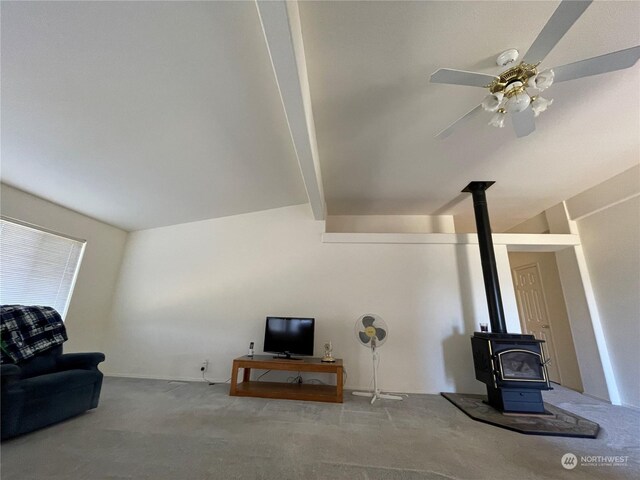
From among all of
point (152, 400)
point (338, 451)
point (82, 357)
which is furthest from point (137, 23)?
point (152, 400)

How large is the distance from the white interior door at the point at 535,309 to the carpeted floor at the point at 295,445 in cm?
153

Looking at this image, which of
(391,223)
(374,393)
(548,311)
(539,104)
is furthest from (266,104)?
(548,311)

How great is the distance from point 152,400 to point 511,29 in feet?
15.3

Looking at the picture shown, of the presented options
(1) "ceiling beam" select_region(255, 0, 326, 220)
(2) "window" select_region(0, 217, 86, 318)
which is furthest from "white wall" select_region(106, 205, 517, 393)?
(1) "ceiling beam" select_region(255, 0, 326, 220)

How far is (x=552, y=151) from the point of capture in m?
2.88

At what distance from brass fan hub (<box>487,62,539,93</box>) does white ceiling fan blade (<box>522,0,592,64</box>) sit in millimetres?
37

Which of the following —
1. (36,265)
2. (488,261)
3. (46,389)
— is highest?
(488,261)

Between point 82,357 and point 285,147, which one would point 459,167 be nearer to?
point 285,147

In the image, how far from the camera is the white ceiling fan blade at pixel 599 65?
1.34m

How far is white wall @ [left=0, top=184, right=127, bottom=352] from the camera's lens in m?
3.11

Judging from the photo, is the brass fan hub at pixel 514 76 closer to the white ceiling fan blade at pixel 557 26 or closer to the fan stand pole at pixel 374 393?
the white ceiling fan blade at pixel 557 26

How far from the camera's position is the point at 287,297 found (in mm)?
3826

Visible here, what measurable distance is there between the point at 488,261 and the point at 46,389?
4.75 metres

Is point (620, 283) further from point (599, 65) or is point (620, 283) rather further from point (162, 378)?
point (162, 378)
